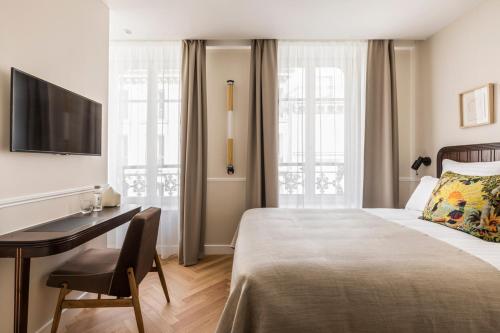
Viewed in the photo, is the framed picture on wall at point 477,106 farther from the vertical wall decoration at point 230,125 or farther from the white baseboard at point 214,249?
the white baseboard at point 214,249

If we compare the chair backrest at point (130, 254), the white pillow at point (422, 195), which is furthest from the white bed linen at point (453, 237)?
the chair backrest at point (130, 254)

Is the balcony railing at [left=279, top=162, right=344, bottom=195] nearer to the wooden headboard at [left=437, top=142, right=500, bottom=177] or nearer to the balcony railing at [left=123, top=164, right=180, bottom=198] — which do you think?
the wooden headboard at [left=437, top=142, right=500, bottom=177]

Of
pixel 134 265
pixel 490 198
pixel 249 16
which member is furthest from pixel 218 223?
pixel 490 198

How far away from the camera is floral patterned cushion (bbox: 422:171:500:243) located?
5.21 ft

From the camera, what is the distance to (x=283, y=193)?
3.20 meters

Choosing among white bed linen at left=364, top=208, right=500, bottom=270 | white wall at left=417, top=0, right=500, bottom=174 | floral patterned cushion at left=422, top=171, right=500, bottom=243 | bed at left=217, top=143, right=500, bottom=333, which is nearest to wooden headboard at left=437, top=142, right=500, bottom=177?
white wall at left=417, top=0, right=500, bottom=174

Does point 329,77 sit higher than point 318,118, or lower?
higher

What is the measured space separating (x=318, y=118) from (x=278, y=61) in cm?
85

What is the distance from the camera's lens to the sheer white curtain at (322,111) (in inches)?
125

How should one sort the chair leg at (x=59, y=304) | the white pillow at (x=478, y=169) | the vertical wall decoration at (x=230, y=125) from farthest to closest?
1. the vertical wall decoration at (x=230, y=125)
2. the white pillow at (x=478, y=169)
3. the chair leg at (x=59, y=304)

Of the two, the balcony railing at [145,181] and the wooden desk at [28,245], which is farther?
the balcony railing at [145,181]

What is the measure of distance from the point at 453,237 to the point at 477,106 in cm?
149

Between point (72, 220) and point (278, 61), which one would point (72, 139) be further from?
point (278, 61)

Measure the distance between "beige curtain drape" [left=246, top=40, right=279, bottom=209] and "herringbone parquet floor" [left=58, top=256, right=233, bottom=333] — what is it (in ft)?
3.16
